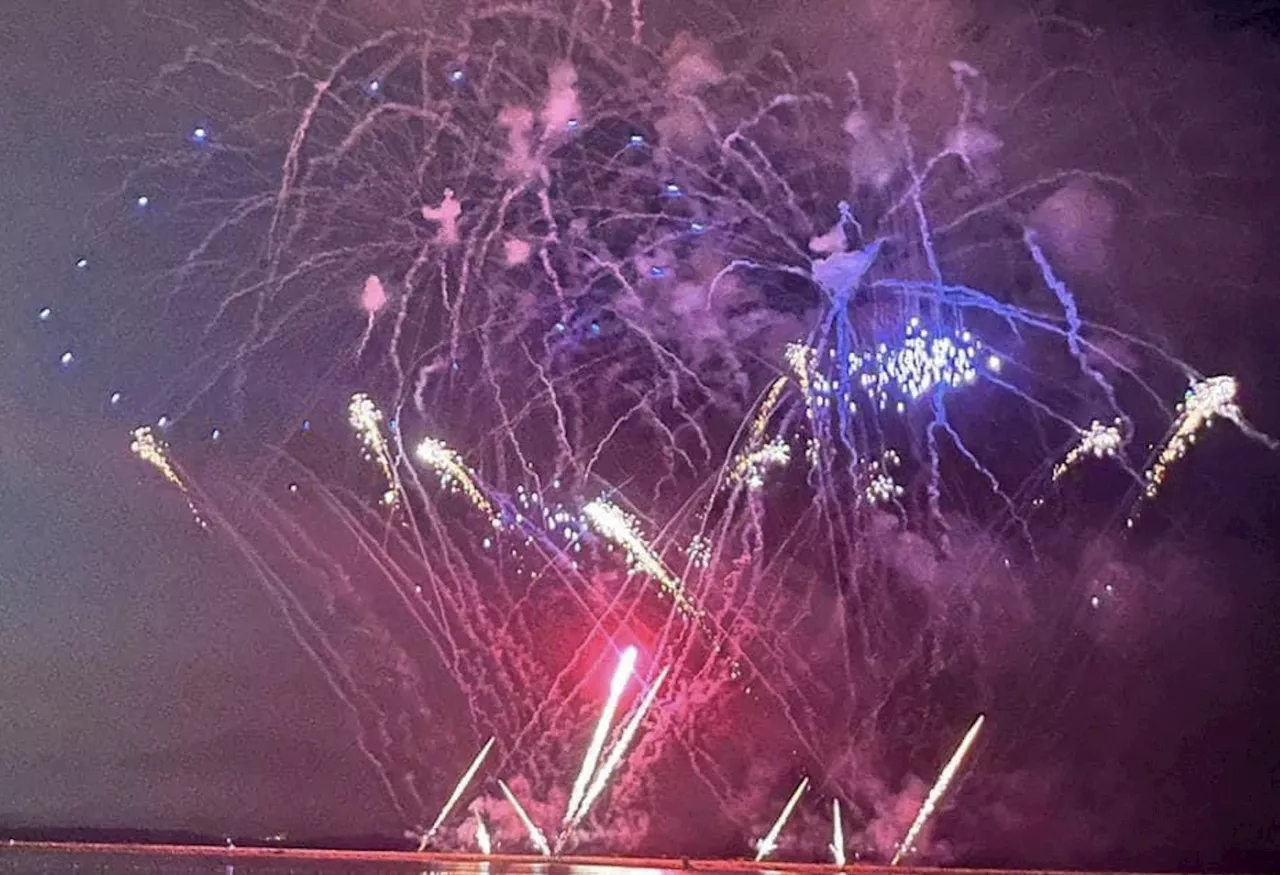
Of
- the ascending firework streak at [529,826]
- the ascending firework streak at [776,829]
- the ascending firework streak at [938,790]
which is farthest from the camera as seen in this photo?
the ascending firework streak at [938,790]

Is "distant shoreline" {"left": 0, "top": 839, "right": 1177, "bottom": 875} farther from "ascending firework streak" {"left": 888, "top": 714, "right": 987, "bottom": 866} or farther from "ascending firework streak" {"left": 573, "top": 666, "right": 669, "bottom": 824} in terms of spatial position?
"ascending firework streak" {"left": 573, "top": 666, "right": 669, "bottom": 824}

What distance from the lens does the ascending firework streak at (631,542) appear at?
13.9 m

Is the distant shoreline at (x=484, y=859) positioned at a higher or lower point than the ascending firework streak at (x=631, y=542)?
lower

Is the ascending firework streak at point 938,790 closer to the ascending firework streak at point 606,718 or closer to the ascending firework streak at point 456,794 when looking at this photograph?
the ascending firework streak at point 606,718

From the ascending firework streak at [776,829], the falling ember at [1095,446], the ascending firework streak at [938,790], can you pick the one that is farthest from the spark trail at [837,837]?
the falling ember at [1095,446]

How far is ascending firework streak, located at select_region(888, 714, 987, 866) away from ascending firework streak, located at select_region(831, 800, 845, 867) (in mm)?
767

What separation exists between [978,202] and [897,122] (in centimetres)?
134

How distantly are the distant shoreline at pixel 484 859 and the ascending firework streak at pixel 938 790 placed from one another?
0.30 metres

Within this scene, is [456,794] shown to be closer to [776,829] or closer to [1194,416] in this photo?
[776,829]

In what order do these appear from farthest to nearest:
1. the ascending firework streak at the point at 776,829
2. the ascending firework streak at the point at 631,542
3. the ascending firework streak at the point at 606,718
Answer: the ascending firework streak at the point at 776,829
the ascending firework streak at the point at 606,718
the ascending firework streak at the point at 631,542

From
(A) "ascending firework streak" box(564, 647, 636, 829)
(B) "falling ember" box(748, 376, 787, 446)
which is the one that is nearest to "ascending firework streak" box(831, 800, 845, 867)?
(A) "ascending firework streak" box(564, 647, 636, 829)

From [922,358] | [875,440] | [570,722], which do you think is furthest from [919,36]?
[570,722]

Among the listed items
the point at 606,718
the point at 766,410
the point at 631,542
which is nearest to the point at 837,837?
the point at 606,718

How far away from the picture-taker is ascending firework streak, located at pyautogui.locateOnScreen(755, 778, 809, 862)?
51.1ft
